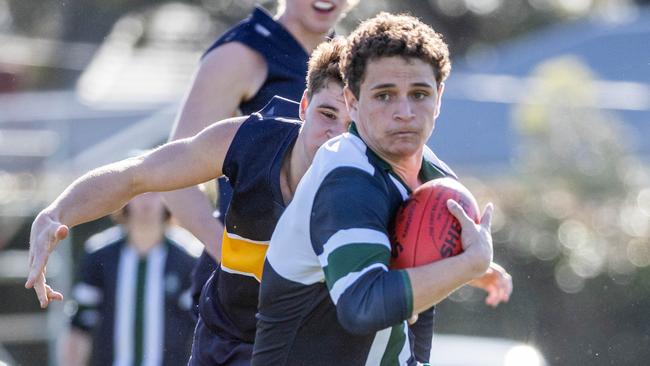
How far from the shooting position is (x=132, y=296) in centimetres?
756

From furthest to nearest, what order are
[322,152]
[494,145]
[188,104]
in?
[494,145], [188,104], [322,152]

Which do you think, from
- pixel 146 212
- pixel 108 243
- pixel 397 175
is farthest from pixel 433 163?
pixel 108 243

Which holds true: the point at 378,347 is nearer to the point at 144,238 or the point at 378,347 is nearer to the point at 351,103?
the point at 351,103

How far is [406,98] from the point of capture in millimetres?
3998

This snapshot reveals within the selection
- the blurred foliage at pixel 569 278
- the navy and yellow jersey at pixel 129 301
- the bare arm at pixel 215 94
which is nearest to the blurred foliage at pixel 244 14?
the blurred foliage at pixel 569 278

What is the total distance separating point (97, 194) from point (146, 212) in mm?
2963

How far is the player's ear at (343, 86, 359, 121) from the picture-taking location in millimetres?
4129

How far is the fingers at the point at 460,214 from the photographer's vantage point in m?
3.86

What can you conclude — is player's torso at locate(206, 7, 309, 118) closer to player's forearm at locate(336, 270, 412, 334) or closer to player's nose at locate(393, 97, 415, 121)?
player's nose at locate(393, 97, 415, 121)

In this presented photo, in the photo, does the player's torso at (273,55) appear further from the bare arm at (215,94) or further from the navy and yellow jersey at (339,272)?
the navy and yellow jersey at (339,272)

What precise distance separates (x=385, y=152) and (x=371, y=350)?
62 cm

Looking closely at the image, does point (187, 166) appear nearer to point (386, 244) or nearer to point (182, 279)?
point (386, 244)

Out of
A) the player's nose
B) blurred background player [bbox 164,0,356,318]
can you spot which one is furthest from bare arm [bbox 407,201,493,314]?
blurred background player [bbox 164,0,356,318]

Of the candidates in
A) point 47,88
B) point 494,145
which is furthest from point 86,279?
point 47,88
